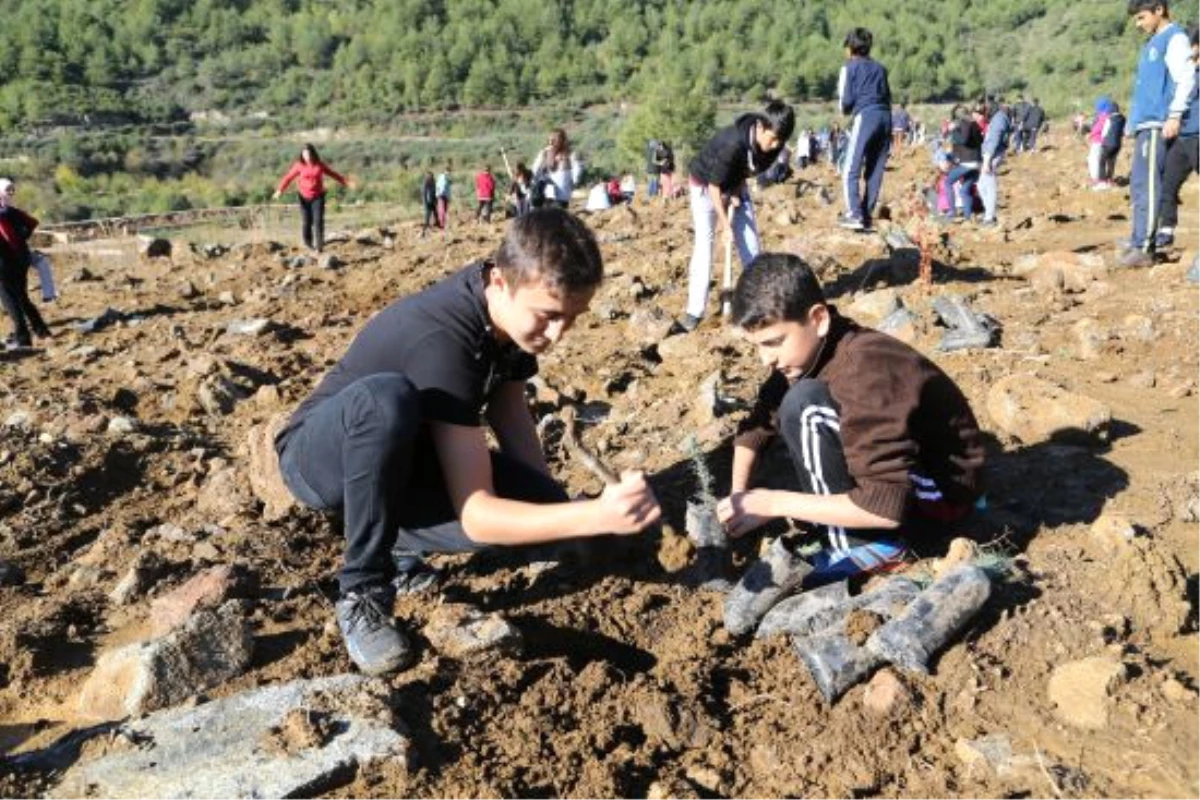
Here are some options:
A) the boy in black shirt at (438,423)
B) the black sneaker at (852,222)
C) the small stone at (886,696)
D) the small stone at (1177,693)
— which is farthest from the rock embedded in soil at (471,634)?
the black sneaker at (852,222)

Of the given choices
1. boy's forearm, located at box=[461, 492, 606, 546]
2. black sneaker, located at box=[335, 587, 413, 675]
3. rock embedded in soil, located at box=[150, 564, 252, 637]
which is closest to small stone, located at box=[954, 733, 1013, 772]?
boy's forearm, located at box=[461, 492, 606, 546]

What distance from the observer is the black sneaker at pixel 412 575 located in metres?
3.03

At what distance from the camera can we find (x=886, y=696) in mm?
2309

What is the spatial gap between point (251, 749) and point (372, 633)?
51cm

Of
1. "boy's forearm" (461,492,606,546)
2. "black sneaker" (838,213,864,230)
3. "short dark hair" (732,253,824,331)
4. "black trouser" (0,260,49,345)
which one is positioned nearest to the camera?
"boy's forearm" (461,492,606,546)

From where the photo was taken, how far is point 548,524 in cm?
229

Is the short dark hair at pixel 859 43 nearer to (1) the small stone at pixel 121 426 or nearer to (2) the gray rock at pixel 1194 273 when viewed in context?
(2) the gray rock at pixel 1194 273

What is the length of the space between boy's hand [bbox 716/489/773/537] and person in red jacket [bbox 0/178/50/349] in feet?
22.9

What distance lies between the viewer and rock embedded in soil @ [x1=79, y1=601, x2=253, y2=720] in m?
2.39

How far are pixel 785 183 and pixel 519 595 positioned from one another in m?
15.5

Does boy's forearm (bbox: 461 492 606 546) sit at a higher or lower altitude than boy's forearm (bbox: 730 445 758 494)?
higher

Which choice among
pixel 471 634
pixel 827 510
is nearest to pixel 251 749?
pixel 471 634

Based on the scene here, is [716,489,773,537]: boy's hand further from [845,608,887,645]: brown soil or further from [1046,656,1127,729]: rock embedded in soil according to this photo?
Answer: [1046,656,1127,729]: rock embedded in soil

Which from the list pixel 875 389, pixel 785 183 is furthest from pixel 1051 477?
pixel 785 183
